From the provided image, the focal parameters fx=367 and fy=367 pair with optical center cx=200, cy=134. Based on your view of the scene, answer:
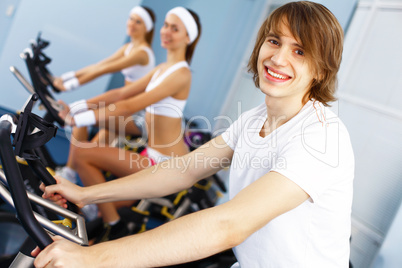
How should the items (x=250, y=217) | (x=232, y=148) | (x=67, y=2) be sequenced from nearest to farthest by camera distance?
(x=250, y=217) < (x=232, y=148) < (x=67, y=2)

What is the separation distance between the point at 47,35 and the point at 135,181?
10.8 ft

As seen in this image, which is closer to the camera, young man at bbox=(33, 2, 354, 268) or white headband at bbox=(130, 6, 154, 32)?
young man at bbox=(33, 2, 354, 268)

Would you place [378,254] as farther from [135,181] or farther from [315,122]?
[135,181]

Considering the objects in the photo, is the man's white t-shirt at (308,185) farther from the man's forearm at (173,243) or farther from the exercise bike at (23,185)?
the exercise bike at (23,185)

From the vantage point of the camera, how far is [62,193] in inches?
44.4

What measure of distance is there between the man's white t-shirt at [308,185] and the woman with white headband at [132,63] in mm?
1892

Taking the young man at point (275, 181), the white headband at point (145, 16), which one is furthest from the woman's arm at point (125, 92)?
Result: the young man at point (275, 181)

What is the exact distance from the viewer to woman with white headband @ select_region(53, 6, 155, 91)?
8.93 feet

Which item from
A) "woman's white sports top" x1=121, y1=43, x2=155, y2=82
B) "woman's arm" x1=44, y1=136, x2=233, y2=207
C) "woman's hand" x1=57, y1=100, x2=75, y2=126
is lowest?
"woman's hand" x1=57, y1=100, x2=75, y2=126

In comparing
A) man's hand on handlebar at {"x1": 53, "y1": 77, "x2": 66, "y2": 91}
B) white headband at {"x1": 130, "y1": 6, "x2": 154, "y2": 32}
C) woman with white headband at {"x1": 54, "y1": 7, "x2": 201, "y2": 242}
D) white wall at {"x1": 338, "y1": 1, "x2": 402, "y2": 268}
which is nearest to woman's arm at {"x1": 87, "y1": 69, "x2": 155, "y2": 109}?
woman with white headband at {"x1": 54, "y1": 7, "x2": 201, "y2": 242}

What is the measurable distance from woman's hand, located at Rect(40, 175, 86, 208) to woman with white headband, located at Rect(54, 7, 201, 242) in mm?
746

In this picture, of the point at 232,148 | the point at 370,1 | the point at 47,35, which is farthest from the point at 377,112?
the point at 47,35

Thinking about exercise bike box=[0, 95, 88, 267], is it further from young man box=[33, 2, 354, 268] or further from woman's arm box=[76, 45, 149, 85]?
woman's arm box=[76, 45, 149, 85]

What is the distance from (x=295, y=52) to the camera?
44.3 inches
